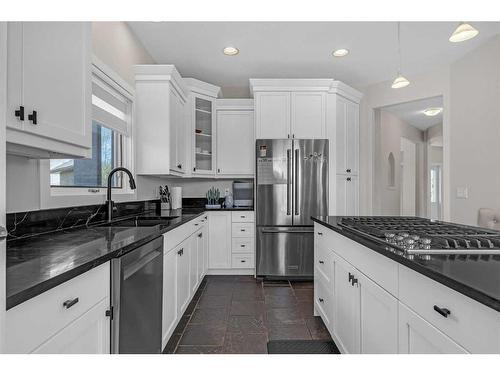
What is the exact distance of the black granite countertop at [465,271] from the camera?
71 centimetres

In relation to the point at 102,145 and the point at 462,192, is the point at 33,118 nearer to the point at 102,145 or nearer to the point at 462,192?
the point at 102,145

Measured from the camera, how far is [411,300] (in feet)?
3.55

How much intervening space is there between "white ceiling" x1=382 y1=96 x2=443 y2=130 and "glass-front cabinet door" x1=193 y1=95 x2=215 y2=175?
266 centimetres

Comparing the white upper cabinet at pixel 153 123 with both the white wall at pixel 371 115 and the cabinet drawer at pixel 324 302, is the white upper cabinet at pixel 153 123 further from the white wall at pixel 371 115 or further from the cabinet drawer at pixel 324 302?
the white wall at pixel 371 115

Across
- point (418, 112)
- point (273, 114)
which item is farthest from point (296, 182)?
point (418, 112)

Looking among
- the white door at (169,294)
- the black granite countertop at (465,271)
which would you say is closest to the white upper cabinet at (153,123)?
the white door at (169,294)

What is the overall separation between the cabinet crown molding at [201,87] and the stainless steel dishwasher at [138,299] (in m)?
2.70

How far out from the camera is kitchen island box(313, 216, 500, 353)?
76cm

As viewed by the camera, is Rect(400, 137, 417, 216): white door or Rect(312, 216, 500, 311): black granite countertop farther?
Rect(400, 137, 417, 216): white door

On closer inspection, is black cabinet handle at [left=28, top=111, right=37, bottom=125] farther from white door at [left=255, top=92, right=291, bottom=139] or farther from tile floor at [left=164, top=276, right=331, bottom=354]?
white door at [left=255, top=92, right=291, bottom=139]

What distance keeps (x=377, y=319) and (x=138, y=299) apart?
1.11 m

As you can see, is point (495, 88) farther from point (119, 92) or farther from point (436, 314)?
point (119, 92)

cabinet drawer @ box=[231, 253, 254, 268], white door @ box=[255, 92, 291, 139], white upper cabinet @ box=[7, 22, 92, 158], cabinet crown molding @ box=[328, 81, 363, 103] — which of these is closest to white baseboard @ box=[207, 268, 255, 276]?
cabinet drawer @ box=[231, 253, 254, 268]
